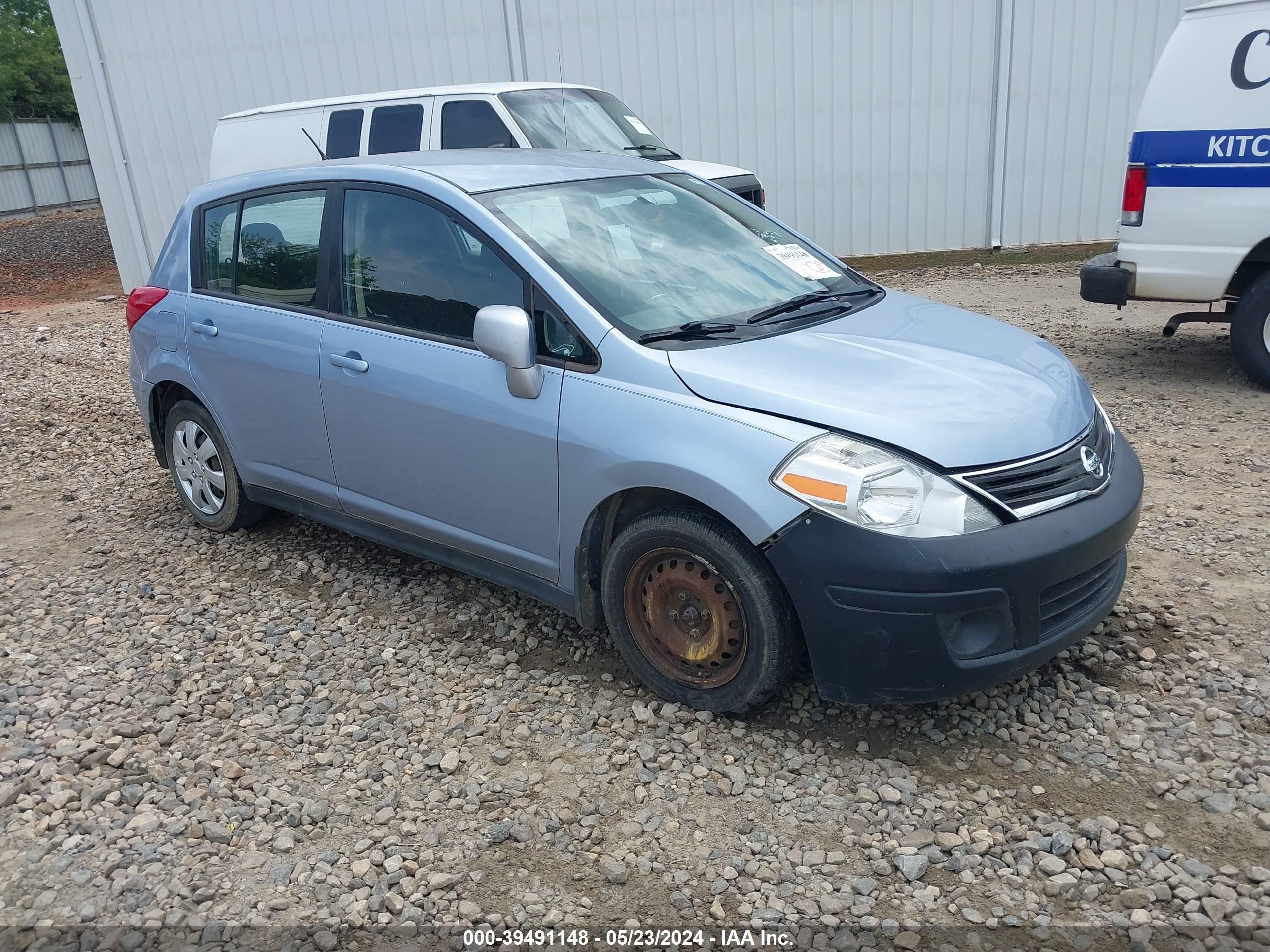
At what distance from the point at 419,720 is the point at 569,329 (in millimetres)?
1485

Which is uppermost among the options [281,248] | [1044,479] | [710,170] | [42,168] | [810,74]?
[810,74]

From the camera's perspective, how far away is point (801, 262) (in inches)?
168

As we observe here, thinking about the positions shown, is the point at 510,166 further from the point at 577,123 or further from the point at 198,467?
the point at 577,123

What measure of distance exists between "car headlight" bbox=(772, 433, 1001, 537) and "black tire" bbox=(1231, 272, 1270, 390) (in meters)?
4.60

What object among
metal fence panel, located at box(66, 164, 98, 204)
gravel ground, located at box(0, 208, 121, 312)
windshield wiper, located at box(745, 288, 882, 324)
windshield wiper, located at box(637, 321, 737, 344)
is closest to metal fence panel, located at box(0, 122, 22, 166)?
metal fence panel, located at box(66, 164, 98, 204)

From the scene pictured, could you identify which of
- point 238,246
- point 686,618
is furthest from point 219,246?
point 686,618

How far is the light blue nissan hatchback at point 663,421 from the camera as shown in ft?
9.79

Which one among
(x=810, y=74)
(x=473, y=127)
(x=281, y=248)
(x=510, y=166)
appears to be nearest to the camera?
(x=510, y=166)

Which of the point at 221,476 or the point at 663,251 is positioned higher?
the point at 663,251

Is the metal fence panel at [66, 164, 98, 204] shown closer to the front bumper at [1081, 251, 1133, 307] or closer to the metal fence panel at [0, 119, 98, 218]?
the metal fence panel at [0, 119, 98, 218]

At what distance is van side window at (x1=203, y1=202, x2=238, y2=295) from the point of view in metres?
4.81

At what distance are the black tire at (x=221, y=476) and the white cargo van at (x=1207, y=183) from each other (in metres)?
5.39

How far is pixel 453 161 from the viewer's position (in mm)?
4227

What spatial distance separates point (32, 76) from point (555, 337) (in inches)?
1412
